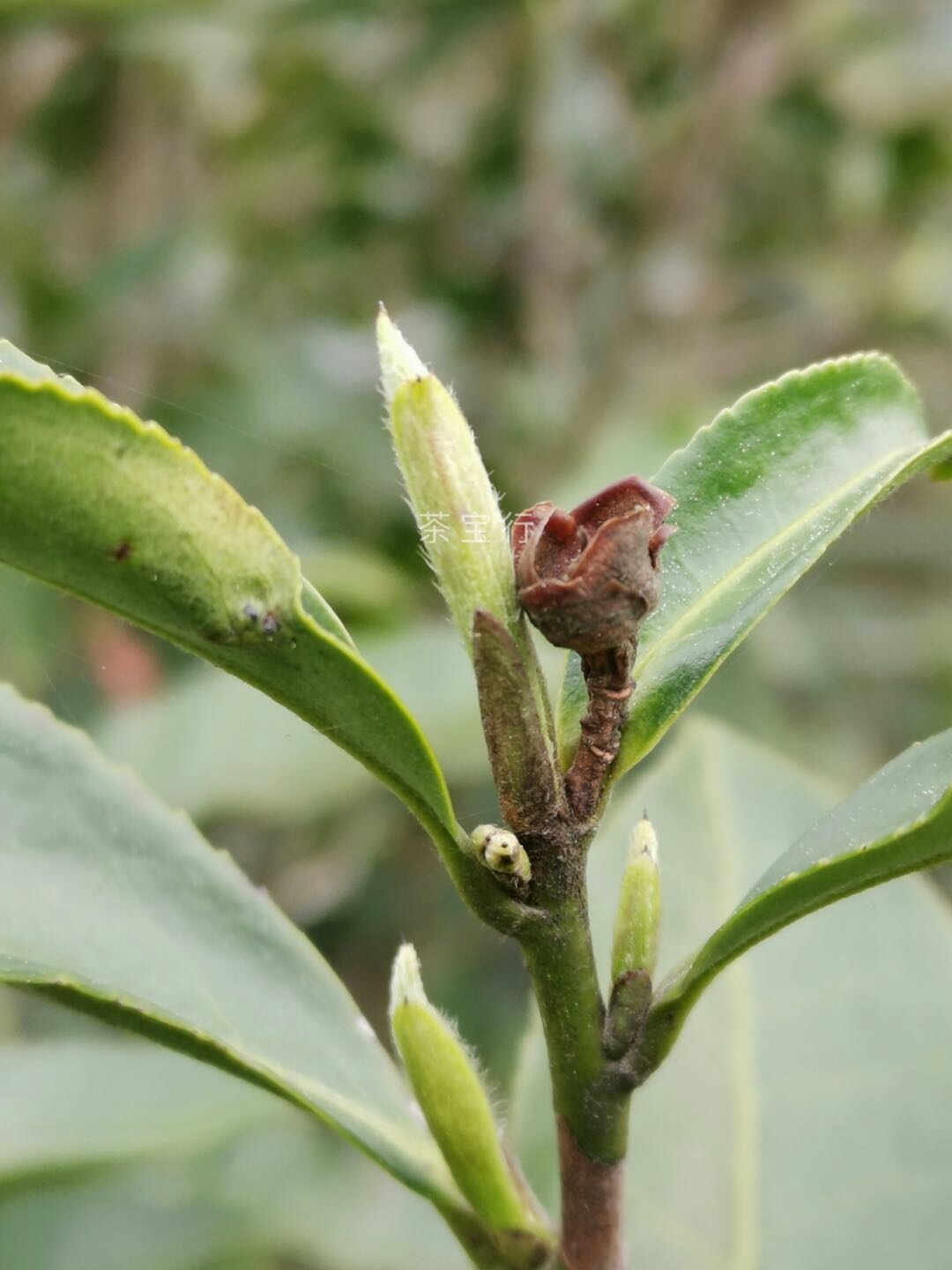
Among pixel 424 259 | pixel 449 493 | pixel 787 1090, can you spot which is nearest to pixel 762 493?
pixel 449 493

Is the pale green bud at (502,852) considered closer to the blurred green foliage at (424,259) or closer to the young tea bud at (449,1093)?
the young tea bud at (449,1093)

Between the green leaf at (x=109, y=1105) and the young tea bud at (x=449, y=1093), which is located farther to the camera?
the green leaf at (x=109, y=1105)

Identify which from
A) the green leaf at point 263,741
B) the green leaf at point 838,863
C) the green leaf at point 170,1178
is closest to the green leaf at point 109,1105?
the green leaf at point 170,1178

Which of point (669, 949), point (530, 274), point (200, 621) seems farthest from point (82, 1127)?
point (530, 274)

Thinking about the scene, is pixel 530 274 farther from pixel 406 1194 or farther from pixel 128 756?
pixel 406 1194

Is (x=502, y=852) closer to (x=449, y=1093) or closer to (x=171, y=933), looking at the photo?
(x=449, y=1093)

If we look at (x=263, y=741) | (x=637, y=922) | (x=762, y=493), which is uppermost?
(x=762, y=493)
